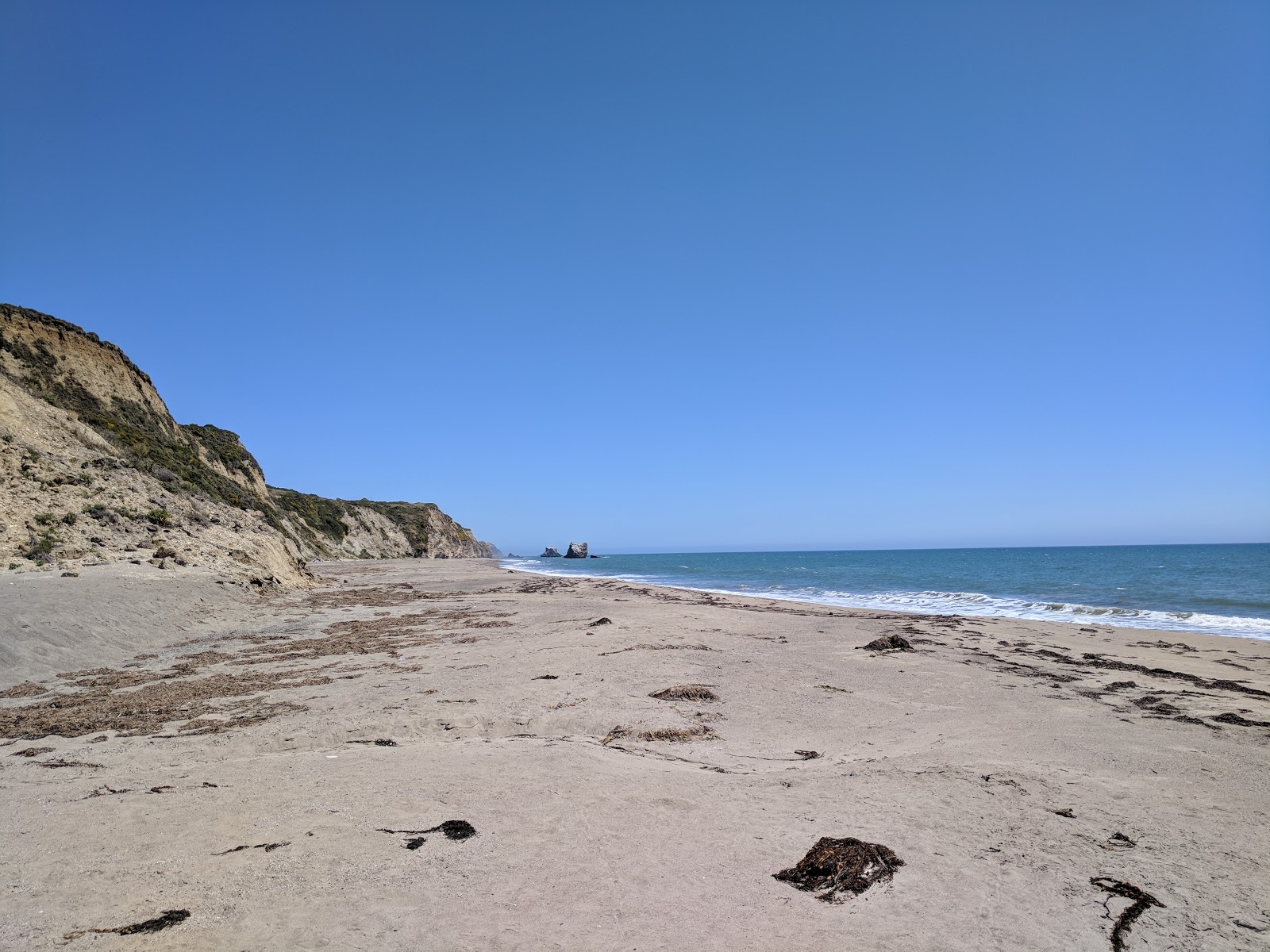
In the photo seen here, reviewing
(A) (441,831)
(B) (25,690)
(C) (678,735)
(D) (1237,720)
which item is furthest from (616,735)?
(B) (25,690)

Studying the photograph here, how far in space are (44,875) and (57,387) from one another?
33.8 metres

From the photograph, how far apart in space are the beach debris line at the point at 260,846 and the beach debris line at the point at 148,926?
68 cm

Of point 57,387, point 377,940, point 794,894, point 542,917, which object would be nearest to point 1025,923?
point 794,894

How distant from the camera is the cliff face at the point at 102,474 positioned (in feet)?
59.9

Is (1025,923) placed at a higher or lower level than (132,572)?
lower

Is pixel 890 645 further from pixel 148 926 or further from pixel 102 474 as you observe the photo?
pixel 102 474

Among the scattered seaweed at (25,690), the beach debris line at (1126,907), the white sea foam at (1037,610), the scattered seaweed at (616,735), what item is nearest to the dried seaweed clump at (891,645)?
the scattered seaweed at (616,735)

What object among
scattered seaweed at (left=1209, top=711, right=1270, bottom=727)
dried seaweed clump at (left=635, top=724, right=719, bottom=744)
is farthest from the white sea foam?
dried seaweed clump at (left=635, top=724, right=719, bottom=744)

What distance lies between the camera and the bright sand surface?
364 centimetres

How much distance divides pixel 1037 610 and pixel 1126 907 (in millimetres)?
22752

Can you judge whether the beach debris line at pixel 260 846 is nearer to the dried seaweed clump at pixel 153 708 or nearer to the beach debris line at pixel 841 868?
the beach debris line at pixel 841 868

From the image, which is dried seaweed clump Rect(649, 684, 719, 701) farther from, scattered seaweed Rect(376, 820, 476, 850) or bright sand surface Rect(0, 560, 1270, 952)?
scattered seaweed Rect(376, 820, 476, 850)

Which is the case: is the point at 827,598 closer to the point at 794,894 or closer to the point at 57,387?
the point at 794,894

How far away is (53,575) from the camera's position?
14742 mm
